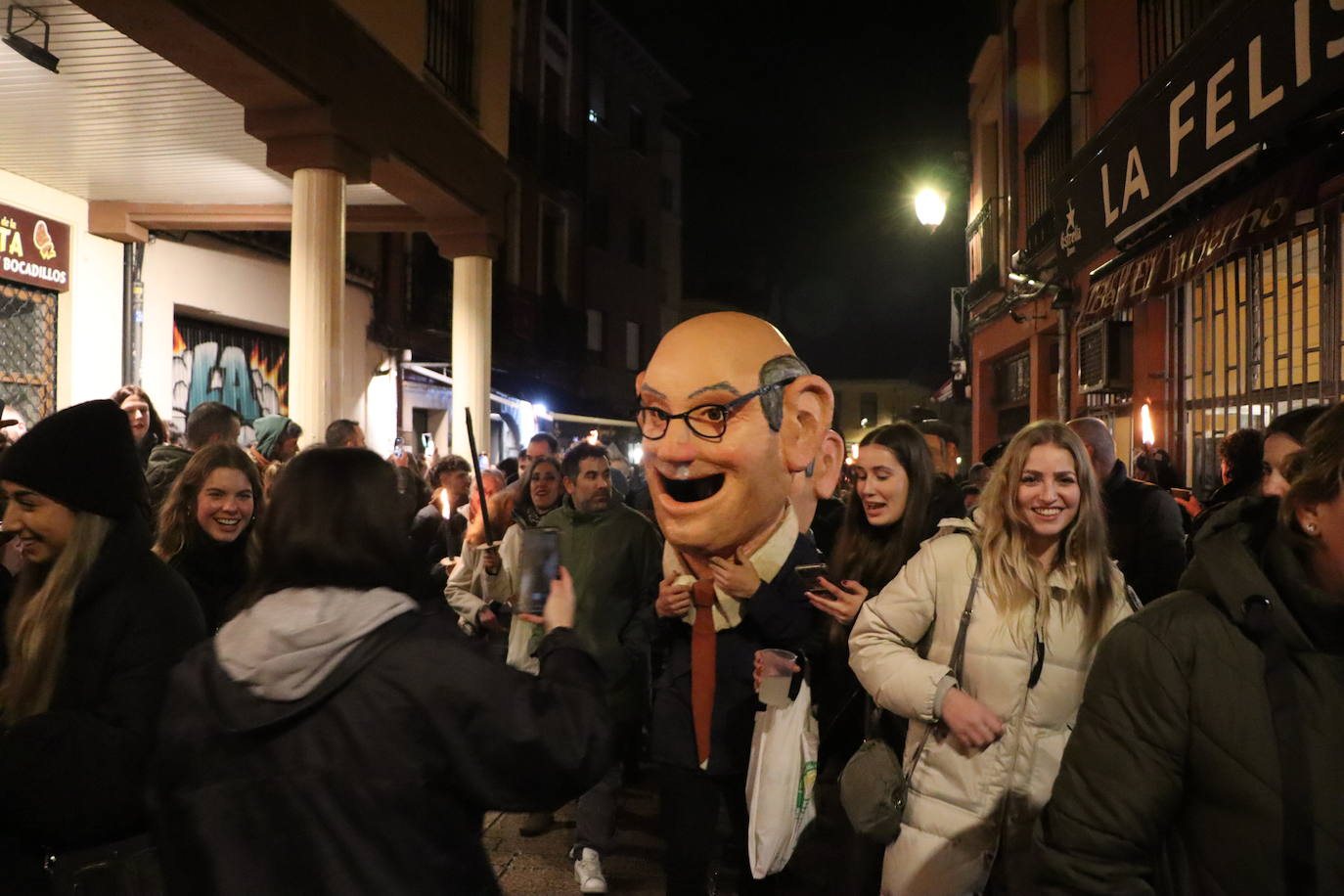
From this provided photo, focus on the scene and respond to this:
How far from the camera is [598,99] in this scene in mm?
27453

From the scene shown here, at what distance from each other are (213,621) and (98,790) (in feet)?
4.21

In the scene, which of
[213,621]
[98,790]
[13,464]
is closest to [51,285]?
[213,621]

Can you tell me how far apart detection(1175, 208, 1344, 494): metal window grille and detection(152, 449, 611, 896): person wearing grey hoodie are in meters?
5.67

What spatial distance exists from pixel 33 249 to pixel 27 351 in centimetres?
98

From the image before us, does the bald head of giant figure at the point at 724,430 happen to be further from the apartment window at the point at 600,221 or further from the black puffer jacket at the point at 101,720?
the apartment window at the point at 600,221

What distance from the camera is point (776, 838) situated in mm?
3131

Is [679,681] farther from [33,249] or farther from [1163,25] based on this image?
[33,249]

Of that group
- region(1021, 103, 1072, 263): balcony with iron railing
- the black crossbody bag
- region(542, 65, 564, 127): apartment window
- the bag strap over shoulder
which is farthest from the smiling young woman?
region(542, 65, 564, 127): apartment window

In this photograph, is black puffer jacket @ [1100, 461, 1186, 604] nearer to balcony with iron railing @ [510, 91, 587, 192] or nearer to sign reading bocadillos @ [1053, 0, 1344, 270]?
sign reading bocadillos @ [1053, 0, 1344, 270]

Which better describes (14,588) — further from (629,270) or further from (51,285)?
(629,270)

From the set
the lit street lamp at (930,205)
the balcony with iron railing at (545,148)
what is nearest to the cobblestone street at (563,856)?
the lit street lamp at (930,205)

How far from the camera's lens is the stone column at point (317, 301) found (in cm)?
777

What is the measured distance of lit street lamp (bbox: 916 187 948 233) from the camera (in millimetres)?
11203

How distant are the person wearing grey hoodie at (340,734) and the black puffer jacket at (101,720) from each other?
40cm
